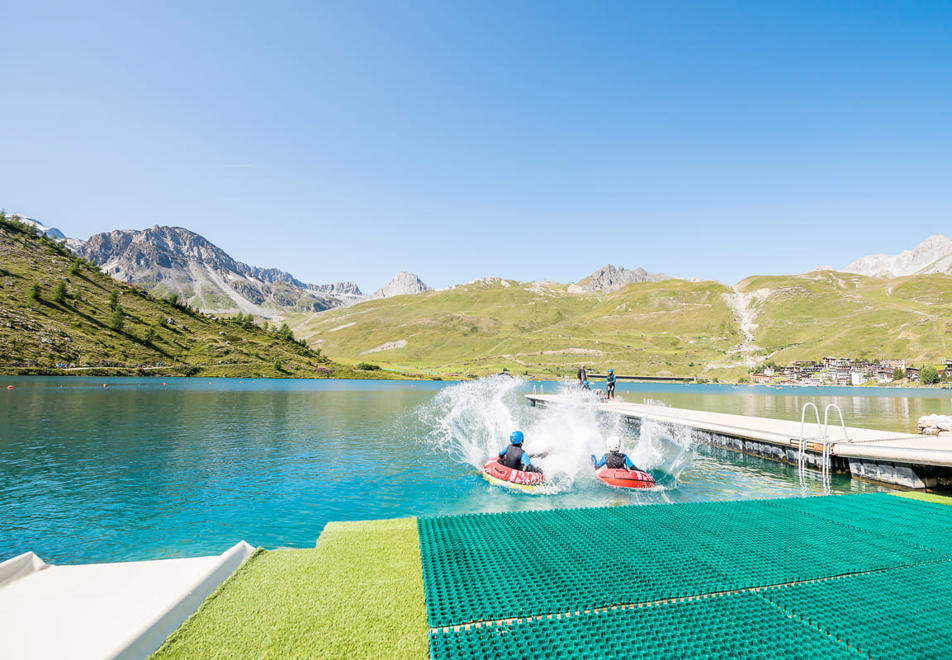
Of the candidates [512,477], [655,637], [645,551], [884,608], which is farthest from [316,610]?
[512,477]

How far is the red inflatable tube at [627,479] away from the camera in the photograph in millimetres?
19031

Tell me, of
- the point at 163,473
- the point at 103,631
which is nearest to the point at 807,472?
the point at 103,631

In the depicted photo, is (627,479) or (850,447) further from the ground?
(850,447)

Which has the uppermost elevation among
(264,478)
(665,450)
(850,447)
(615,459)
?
(850,447)

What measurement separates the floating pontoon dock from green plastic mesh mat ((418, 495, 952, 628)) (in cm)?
995

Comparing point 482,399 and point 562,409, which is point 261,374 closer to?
point 482,399

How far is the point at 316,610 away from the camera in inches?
248

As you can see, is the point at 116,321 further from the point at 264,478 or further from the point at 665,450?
the point at 665,450

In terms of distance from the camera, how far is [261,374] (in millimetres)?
148875

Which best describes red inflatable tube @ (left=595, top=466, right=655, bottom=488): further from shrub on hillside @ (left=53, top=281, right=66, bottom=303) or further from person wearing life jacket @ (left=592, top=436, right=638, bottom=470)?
shrub on hillside @ (left=53, top=281, right=66, bottom=303)

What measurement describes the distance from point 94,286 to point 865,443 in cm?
20568

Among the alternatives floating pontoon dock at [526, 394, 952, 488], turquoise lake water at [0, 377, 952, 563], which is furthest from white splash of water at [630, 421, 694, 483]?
floating pontoon dock at [526, 394, 952, 488]

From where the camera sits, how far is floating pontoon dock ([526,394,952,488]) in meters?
19.2

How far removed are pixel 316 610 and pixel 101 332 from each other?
528 ft
